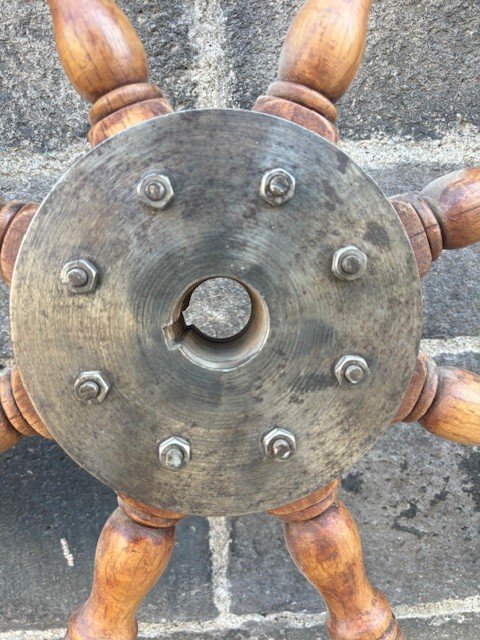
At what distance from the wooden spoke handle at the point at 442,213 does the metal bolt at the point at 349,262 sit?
7 cm

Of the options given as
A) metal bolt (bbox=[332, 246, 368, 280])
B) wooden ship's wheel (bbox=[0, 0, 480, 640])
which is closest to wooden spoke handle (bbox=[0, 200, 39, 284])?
wooden ship's wheel (bbox=[0, 0, 480, 640])

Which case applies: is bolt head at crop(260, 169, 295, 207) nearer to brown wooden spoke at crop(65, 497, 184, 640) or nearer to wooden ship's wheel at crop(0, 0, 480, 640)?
wooden ship's wheel at crop(0, 0, 480, 640)

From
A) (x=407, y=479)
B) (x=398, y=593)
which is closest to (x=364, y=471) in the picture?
(x=407, y=479)

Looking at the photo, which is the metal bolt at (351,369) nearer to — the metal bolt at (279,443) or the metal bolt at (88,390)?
the metal bolt at (279,443)

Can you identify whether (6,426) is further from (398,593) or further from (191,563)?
(398,593)

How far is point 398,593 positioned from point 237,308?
0.38 m

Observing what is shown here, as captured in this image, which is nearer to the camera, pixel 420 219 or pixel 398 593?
pixel 420 219

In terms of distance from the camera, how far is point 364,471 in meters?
0.81

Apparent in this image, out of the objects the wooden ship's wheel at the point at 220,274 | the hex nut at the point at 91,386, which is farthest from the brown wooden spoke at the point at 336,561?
the hex nut at the point at 91,386

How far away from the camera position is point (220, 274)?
48 centimetres

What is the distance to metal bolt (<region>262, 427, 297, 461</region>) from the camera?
50 centimetres

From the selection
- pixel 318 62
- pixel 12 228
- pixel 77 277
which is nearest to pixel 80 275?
pixel 77 277

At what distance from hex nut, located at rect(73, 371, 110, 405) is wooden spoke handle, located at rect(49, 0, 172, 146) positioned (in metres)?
0.16

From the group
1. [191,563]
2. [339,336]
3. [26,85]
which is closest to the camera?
[339,336]
